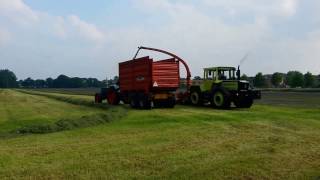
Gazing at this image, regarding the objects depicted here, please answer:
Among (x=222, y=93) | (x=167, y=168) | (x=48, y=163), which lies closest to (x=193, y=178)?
(x=167, y=168)

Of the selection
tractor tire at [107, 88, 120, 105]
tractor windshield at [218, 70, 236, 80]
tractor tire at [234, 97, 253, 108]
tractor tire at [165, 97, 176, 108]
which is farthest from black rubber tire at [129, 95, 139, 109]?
tractor tire at [234, 97, 253, 108]

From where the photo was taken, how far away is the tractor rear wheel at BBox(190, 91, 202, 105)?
Answer: 29084mm

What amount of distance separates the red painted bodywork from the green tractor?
67.5 inches

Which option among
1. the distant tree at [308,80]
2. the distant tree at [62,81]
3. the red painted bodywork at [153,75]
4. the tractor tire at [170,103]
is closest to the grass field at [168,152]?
the red painted bodywork at [153,75]

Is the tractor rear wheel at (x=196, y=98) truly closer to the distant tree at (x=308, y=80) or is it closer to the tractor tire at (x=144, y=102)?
the tractor tire at (x=144, y=102)

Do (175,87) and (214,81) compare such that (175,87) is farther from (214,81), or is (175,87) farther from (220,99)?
(220,99)

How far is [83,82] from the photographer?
18750cm

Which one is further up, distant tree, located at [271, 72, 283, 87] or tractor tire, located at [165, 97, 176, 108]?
distant tree, located at [271, 72, 283, 87]

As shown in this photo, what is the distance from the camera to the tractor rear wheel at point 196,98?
29084mm

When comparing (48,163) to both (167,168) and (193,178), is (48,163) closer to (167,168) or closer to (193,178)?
(167,168)

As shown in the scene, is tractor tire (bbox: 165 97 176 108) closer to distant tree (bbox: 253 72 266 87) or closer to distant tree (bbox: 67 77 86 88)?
distant tree (bbox: 253 72 266 87)

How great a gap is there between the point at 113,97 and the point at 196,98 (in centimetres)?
625

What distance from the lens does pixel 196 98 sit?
29.3 metres

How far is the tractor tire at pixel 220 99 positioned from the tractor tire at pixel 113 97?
288 inches
